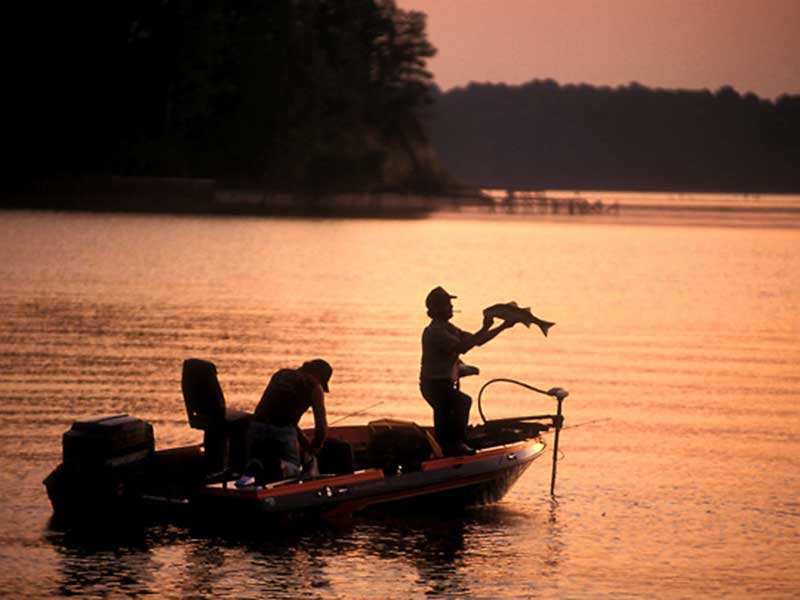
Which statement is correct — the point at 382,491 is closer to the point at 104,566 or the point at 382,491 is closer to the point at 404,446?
the point at 404,446

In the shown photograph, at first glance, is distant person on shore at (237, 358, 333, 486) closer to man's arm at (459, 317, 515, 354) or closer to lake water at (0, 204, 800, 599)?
lake water at (0, 204, 800, 599)

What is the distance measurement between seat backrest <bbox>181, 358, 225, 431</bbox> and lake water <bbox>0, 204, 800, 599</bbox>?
1160 millimetres

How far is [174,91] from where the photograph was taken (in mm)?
124812

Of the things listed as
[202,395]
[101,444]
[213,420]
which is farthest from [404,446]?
[101,444]

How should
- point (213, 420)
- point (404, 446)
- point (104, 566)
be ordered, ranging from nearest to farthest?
point (104, 566) → point (213, 420) → point (404, 446)

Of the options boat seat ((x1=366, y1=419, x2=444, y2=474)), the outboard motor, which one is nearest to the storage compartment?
the outboard motor

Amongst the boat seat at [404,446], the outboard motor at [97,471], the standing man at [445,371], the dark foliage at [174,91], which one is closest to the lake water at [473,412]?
the outboard motor at [97,471]

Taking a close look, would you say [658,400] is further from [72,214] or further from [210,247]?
[72,214]

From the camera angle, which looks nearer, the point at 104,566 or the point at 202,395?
the point at 104,566

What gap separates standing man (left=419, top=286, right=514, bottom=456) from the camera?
700 inches

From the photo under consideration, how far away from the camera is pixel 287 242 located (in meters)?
98.9

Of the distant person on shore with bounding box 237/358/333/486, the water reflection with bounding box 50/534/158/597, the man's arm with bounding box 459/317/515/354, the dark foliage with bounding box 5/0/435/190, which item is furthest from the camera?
the dark foliage with bounding box 5/0/435/190

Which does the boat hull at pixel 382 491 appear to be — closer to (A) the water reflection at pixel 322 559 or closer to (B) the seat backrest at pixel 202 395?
(A) the water reflection at pixel 322 559

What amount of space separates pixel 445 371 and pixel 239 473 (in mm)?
2556
